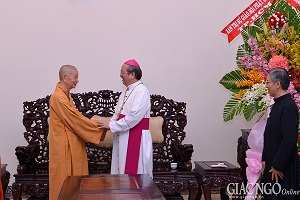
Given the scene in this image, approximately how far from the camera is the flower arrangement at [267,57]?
473cm

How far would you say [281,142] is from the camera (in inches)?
167

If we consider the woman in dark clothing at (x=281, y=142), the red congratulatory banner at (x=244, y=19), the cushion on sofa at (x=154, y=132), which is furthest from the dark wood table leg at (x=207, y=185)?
the red congratulatory banner at (x=244, y=19)

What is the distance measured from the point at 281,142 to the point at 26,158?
3.07m

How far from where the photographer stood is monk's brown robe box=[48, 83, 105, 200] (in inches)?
219

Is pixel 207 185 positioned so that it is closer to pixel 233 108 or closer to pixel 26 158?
pixel 233 108

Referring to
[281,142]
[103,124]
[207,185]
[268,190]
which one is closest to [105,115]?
[103,124]

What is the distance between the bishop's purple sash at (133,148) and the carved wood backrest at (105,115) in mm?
648

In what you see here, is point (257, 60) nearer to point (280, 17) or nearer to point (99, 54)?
point (280, 17)

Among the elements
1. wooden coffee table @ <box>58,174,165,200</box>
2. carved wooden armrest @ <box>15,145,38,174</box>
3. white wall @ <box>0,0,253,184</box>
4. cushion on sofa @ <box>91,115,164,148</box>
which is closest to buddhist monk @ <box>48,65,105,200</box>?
carved wooden armrest @ <box>15,145,38,174</box>

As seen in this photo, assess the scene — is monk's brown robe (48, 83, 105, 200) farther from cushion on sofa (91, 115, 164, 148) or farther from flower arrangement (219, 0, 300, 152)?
flower arrangement (219, 0, 300, 152)

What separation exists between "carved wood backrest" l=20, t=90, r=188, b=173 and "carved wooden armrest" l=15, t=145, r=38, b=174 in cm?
12

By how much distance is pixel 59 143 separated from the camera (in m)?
5.57

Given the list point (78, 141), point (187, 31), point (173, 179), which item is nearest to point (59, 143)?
point (78, 141)

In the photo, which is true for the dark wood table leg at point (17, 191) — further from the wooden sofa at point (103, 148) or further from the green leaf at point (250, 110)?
the green leaf at point (250, 110)
